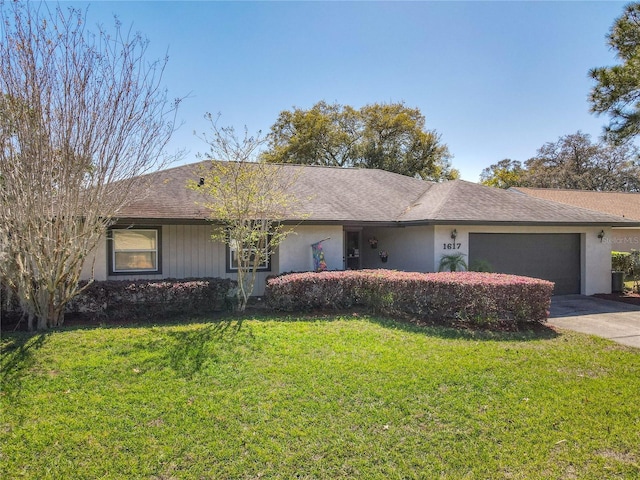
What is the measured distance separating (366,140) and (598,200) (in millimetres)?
17120

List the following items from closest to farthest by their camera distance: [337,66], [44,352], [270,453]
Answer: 1. [270,453]
2. [44,352]
3. [337,66]

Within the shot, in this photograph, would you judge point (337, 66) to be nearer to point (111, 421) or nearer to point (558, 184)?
point (111, 421)

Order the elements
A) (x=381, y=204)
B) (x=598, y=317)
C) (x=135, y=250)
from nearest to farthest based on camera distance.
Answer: (x=598, y=317) → (x=135, y=250) → (x=381, y=204)

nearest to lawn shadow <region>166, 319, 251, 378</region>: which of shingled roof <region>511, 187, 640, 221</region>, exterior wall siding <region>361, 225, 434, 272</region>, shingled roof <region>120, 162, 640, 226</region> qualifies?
shingled roof <region>120, 162, 640, 226</region>

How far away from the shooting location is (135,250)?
10.4m

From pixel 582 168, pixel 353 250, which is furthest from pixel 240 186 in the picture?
pixel 582 168

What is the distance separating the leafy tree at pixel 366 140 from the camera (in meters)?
31.7

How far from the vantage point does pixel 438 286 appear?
7.91m

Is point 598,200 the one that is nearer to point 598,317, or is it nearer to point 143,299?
point 598,317

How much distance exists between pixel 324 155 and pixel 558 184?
24.2 metres

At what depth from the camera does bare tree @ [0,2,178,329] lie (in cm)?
660

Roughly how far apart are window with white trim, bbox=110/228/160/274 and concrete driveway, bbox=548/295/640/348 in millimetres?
10004

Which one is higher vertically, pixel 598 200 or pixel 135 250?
pixel 598 200

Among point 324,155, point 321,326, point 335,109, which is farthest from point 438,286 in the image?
point 335,109
